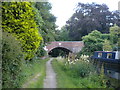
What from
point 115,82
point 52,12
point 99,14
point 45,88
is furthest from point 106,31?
point 45,88

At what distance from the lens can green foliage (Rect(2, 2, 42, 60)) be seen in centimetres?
542

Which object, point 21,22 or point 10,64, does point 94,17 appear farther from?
point 10,64

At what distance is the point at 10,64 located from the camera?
3.63 m

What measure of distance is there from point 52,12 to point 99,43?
228 inches

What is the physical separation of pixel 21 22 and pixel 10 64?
7.78ft

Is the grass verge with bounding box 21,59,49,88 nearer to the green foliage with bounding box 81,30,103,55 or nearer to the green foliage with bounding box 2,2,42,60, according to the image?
the green foliage with bounding box 2,2,42,60

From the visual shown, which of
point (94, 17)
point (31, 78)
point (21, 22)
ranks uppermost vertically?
point (94, 17)

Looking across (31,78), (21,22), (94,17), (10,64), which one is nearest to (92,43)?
(94,17)

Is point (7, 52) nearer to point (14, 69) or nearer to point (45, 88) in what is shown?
point (14, 69)

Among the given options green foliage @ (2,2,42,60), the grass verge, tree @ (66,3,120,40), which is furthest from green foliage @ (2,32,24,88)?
tree @ (66,3,120,40)

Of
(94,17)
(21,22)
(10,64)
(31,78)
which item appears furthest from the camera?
(94,17)

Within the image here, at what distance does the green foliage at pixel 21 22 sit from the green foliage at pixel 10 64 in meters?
1.64

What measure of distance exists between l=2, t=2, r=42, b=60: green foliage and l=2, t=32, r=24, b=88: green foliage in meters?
1.64

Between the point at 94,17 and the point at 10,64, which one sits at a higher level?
the point at 94,17
